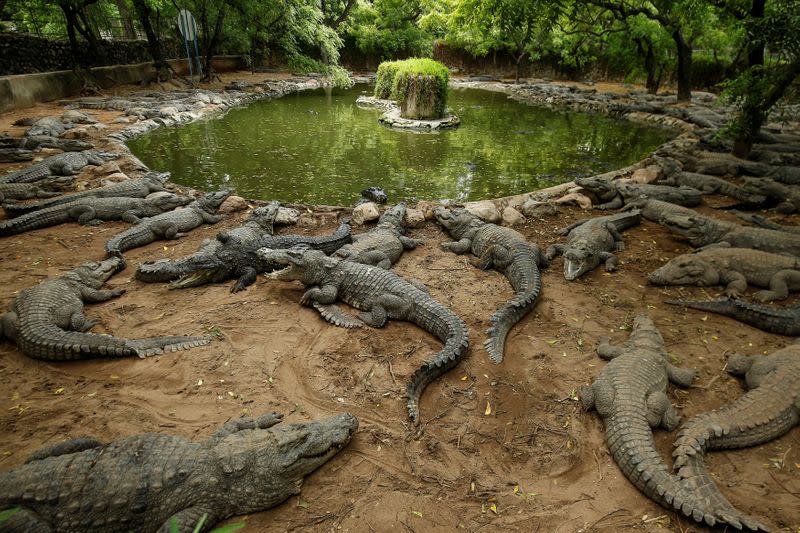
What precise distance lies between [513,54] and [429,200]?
92.7 feet

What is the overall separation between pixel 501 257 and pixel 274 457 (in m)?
3.84

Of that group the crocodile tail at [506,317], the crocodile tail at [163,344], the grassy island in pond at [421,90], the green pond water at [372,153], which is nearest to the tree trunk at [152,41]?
the green pond water at [372,153]

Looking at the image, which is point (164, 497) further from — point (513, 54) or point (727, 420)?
point (513, 54)

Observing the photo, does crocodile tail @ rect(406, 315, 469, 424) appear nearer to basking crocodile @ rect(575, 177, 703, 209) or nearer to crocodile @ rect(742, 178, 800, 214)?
basking crocodile @ rect(575, 177, 703, 209)

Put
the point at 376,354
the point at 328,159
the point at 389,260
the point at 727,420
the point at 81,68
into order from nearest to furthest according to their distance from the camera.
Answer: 1. the point at 727,420
2. the point at 376,354
3. the point at 389,260
4. the point at 328,159
5. the point at 81,68

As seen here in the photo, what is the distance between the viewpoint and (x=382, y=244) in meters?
5.69

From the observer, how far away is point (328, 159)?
394 inches

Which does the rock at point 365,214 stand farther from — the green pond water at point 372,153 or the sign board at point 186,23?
the sign board at point 186,23

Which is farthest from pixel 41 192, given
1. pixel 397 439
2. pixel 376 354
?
pixel 397 439

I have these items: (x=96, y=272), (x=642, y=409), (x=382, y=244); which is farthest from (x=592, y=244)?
(x=96, y=272)

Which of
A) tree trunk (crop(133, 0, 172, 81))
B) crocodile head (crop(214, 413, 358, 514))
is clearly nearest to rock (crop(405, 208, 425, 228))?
crocodile head (crop(214, 413, 358, 514))

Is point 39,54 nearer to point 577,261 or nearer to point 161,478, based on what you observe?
point 161,478

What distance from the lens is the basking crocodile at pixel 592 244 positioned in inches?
214

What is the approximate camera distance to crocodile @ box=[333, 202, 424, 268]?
5465 millimetres
